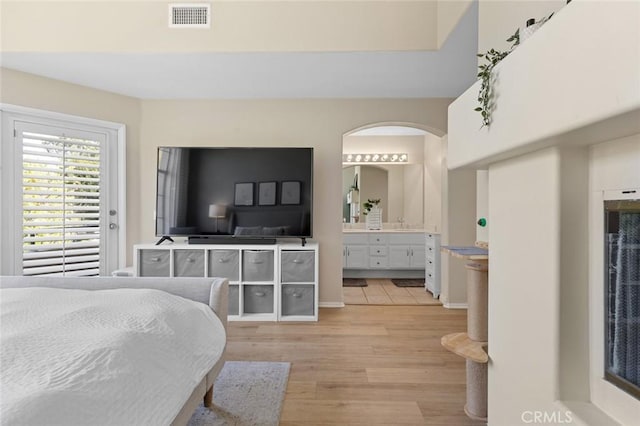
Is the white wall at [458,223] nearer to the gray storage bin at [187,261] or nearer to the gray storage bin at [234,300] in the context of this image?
the gray storage bin at [234,300]

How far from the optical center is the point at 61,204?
12.1 ft

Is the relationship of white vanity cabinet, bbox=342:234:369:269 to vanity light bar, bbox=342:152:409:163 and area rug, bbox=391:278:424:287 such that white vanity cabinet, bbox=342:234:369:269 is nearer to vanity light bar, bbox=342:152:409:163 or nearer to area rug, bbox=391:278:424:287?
area rug, bbox=391:278:424:287

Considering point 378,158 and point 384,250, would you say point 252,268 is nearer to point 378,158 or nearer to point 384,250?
point 384,250

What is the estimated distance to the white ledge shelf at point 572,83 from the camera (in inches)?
29.6

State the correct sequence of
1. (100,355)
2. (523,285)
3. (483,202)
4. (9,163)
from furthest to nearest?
(9,163), (483,202), (523,285), (100,355)

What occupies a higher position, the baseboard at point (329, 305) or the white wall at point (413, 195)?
the white wall at point (413, 195)

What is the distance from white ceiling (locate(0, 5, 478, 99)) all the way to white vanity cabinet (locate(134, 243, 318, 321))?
167cm

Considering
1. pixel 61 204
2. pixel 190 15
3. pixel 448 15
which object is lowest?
pixel 61 204

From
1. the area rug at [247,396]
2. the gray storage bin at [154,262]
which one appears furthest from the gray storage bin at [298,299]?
the gray storage bin at [154,262]

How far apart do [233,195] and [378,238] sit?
2.79 meters

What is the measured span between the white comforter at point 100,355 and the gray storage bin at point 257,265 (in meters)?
1.91

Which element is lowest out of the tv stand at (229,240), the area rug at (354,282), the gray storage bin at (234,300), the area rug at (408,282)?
the area rug at (354,282)

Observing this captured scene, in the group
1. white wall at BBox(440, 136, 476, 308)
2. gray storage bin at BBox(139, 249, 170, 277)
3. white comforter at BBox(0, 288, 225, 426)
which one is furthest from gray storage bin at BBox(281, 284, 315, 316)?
white comforter at BBox(0, 288, 225, 426)

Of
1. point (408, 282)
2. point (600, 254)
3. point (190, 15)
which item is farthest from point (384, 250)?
point (600, 254)
